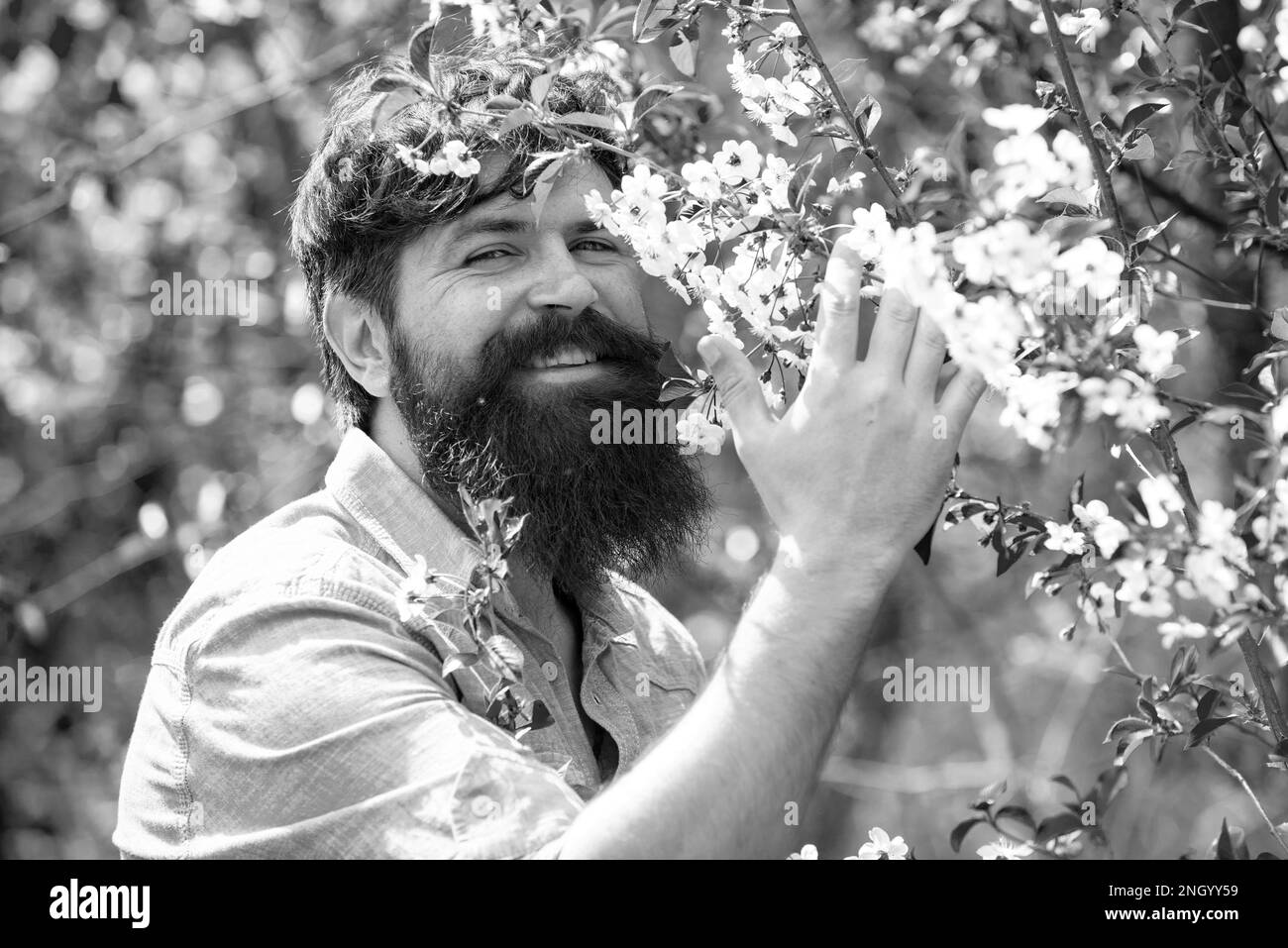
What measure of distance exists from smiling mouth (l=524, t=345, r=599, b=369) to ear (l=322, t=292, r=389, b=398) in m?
0.30

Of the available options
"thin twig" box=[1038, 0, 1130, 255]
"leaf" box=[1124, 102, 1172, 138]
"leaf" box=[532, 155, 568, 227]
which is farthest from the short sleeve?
"leaf" box=[1124, 102, 1172, 138]

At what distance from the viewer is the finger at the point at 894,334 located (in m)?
1.39

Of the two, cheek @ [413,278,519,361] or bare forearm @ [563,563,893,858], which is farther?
cheek @ [413,278,519,361]

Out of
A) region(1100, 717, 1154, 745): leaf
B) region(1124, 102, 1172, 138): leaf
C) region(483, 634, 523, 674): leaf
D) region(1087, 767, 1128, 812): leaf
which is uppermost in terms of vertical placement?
region(1124, 102, 1172, 138): leaf

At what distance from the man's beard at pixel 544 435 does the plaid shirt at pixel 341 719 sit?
3.7 inches

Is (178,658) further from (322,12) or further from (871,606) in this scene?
(322,12)

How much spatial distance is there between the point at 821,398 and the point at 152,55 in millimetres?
4000

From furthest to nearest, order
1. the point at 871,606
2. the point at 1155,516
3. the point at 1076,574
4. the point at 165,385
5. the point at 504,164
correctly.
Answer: the point at 165,385 → the point at 504,164 → the point at 1076,574 → the point at 871,606 → the point at 1155,516

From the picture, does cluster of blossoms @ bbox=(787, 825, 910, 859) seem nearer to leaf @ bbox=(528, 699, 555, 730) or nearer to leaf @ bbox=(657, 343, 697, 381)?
leaf @ bbox=(528, 699, 555, 730)

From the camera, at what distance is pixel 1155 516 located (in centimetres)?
128

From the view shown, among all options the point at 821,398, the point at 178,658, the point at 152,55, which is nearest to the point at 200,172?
the point at 152,55

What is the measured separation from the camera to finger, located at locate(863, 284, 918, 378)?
4.58 ft

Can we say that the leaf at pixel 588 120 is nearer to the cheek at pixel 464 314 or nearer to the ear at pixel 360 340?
the cheek at pixel 464 314

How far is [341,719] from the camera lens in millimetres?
1525
